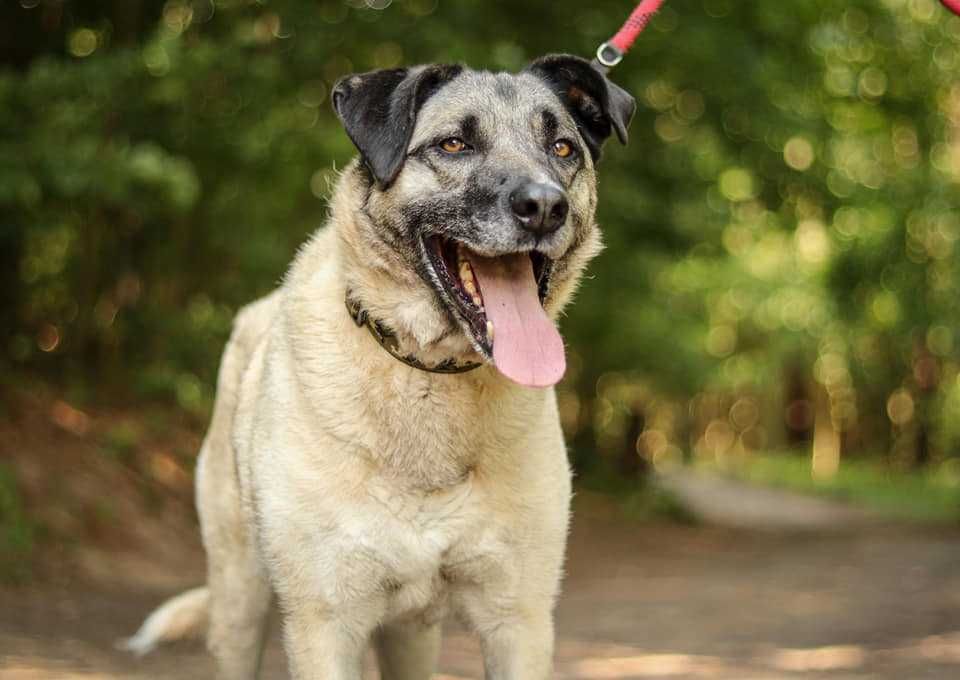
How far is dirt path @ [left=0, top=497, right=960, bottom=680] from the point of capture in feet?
21.6

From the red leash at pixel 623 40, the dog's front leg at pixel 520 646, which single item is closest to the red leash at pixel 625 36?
the red leash at pixel 623 40

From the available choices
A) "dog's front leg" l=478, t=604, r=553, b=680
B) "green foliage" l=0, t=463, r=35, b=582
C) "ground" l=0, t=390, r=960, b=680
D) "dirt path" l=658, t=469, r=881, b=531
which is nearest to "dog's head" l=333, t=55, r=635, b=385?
"dog's front leg" l=478, t=604, r=553, b=680

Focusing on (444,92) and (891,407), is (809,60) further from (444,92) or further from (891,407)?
(891,407)

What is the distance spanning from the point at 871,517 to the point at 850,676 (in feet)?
43.4

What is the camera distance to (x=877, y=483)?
26.6 metres

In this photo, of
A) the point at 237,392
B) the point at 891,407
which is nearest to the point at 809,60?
the point at 237,392

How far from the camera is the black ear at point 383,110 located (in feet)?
13.3

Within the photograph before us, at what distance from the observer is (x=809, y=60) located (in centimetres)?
1241

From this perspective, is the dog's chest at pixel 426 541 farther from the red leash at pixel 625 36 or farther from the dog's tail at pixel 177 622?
the red leash at pixel 625 36

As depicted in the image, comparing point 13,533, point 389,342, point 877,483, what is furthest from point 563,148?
point 877,483

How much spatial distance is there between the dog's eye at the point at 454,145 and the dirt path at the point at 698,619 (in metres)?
3.08

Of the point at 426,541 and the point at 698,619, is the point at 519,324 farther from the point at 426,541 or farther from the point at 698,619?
the point at 698,619

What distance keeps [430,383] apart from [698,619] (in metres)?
5.67

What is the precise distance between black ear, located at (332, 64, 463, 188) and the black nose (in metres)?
0.47
